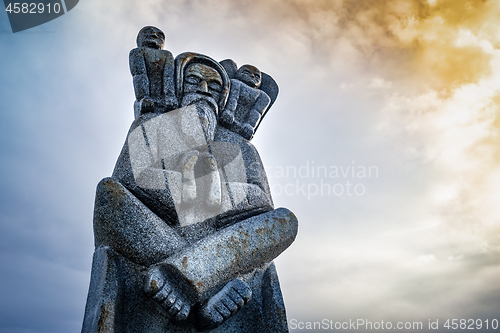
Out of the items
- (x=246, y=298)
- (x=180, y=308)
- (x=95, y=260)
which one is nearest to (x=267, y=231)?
(x=246, y=298)

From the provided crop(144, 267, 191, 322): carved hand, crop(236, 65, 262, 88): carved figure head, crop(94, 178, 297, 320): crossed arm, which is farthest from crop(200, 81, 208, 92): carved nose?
crop(144, 267, 191, 322): carved hand

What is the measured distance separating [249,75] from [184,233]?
125 inches

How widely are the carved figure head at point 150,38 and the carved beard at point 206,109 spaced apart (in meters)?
1.04

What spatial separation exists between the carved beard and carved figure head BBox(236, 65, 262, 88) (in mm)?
1153

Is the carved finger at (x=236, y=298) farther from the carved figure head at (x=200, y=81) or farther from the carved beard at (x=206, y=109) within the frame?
the carved figure head at (x=200, y=81)

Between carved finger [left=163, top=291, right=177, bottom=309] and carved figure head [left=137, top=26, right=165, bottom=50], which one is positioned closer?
carved finger [left=163, top=291, right=177, bottom=309]

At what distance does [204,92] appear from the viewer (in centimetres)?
549

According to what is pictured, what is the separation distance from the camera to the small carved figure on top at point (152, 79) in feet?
17.3

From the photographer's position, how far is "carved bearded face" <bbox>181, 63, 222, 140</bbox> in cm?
529

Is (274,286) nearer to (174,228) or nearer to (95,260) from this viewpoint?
(174,228)

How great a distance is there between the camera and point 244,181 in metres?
5.27

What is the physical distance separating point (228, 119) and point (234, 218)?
1.72 m

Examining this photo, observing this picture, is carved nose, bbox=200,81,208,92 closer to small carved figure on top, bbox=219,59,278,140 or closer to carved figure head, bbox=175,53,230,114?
carved figure head, bbox=175,53,230,114

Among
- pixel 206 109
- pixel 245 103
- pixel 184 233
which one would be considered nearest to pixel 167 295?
pixel 184 233
